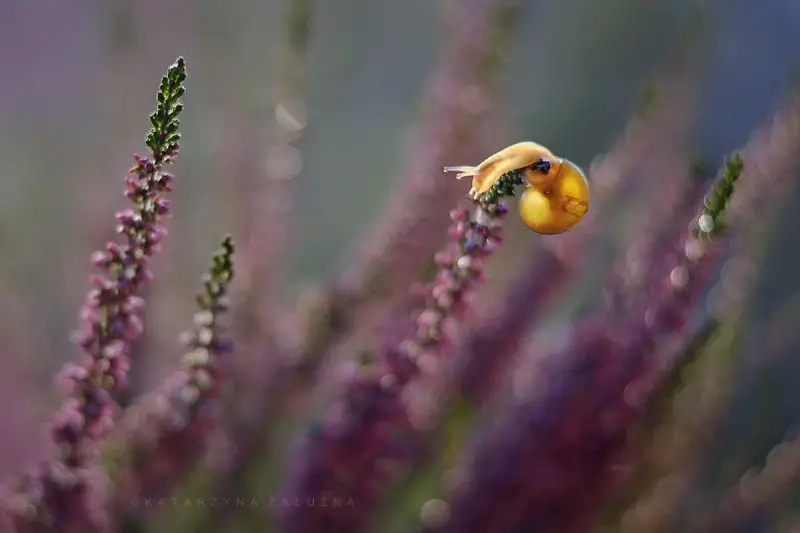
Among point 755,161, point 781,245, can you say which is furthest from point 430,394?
point 781,245

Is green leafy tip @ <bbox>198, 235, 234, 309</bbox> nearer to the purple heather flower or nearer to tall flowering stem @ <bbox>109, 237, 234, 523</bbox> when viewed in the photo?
tall flowering stem @ <bbox>109, 237, 234, 523</bbox>

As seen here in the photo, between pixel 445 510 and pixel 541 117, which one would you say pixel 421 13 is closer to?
pixel 541 117

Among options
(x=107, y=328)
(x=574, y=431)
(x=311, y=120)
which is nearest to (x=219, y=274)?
(x=107, y=328)

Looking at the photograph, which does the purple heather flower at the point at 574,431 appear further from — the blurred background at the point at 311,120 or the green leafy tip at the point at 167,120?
the green leafy tip at the point at 167,120

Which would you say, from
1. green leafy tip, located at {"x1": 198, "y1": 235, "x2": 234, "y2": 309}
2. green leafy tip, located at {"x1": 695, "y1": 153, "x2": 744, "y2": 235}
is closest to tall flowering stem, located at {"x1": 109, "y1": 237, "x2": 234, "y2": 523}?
green leafy tip, located at {"x1": 198, "y1": 235, "x2": 234, "y2": 309}

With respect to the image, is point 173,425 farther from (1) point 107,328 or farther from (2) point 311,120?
(2) point 311,120

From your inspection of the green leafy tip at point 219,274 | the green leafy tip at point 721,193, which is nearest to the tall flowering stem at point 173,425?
the green leafy tip at point 219,274
